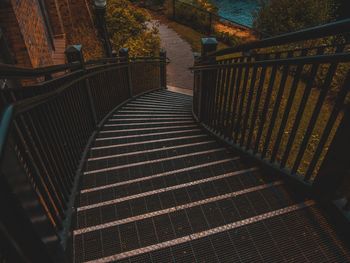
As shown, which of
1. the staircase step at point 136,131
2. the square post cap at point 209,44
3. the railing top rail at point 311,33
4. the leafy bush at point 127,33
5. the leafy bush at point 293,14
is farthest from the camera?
the leafy bush at point 293,14

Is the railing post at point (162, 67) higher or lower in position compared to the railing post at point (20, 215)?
lower

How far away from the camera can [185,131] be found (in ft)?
14.7

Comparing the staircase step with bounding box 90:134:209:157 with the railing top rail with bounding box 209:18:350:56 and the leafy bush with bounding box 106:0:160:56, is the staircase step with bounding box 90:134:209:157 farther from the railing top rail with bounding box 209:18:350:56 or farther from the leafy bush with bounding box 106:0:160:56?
the leafy bush with bounding box 106:0:160:56

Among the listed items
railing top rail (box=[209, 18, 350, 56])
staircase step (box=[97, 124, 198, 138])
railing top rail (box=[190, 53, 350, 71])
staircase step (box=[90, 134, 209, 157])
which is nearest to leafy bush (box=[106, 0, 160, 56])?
staircase step (box=[97, 124, 198, 138])

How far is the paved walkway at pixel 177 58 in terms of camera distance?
465 inches

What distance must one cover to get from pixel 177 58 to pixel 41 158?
1263 cm

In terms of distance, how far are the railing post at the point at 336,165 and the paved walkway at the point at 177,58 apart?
9556mm

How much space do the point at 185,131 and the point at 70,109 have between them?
2.05 metres

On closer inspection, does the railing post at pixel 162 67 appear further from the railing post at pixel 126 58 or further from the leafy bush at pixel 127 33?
the railing post at pixel 126 58

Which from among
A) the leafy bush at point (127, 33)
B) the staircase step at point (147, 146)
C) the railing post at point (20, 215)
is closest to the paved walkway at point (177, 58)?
the leafy bush at point (127, 33)

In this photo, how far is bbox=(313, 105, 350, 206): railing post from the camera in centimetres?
183

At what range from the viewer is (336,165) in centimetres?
194

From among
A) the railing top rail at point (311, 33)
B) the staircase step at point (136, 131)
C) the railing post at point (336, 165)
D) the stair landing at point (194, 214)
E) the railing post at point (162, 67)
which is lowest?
the railing post at point (162, 67)

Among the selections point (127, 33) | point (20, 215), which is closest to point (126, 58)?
point (20, 215)
